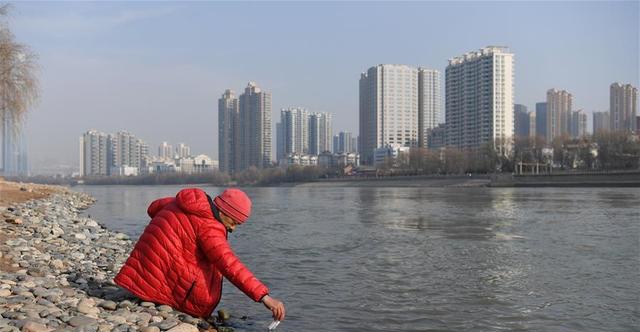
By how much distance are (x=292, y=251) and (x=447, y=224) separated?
8.31 metres

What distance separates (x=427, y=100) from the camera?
17062cm

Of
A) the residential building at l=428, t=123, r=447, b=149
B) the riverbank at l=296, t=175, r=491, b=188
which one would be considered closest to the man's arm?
the riverbank at l=296, t=175, r=491, b=188

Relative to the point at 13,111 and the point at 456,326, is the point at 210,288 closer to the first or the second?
the point at 456,326

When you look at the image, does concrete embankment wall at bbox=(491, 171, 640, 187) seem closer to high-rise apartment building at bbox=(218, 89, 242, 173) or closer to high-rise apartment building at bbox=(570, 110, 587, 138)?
high-rise apartment building at bbox=(570, 110, 587, 138)

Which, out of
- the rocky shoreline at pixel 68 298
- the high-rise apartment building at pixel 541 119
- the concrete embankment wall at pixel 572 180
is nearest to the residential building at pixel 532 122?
the high-rise apartment building at pixel 541 119

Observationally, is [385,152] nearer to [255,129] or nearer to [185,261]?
[255,129]

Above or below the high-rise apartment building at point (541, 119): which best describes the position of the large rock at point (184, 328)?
below

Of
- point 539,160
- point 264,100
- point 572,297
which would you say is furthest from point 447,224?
point 264,100

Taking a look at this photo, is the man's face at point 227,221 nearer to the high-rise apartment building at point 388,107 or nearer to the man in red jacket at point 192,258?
the man in red jacket at point 192,258

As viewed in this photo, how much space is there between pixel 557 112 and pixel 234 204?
164 m

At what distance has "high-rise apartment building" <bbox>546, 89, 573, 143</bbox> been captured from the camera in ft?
500

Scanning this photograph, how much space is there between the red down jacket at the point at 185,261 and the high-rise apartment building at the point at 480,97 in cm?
11068

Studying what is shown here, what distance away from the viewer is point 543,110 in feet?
530

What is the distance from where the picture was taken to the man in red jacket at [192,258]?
4484 mm
